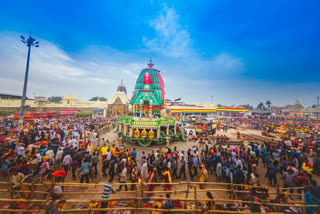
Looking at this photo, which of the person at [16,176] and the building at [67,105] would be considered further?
the building at [67,105]

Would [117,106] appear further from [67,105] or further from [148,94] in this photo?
[148,94]

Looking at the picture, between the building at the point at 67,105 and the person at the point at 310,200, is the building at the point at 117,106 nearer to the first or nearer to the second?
the building at the point at 67,105

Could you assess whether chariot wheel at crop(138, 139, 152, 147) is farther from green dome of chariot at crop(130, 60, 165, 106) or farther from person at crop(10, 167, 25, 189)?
person at crop(10, 167, 25, 189)

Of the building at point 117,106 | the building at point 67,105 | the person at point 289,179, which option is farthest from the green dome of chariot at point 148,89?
the building at point 117,106

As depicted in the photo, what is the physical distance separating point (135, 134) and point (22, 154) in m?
7.44

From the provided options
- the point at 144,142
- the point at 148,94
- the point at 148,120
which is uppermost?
the point at 148,94

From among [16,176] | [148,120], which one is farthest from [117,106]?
[16,176]

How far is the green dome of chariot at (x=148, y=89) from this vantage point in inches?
550

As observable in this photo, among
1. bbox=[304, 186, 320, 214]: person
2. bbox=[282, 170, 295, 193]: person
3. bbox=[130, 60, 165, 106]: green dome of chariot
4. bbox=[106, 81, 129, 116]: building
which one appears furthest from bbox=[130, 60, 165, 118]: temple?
bbox=[106, 81, 129, 116]: building

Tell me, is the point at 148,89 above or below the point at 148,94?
above

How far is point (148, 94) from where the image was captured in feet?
46.0

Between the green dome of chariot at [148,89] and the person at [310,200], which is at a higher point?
the green dome of chariot at [148,89]

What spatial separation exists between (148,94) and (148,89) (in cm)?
58

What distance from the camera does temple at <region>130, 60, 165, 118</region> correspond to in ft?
45.9
